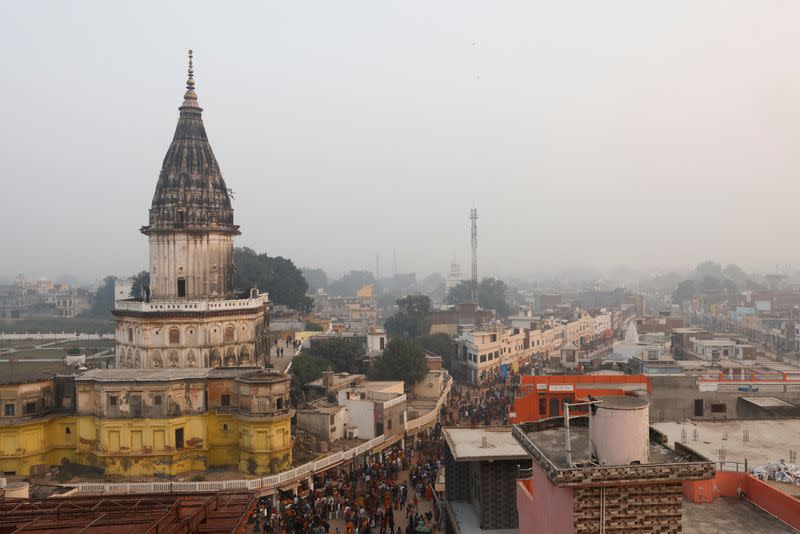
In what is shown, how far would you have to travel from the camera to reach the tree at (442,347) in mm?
58438

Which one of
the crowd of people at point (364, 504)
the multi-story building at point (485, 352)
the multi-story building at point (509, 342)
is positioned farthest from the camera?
the multi-story building at point (509, 342)

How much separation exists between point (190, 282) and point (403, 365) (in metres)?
14.1

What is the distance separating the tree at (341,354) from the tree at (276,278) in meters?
25.9

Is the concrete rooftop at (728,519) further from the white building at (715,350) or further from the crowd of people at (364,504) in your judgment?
the white building at (715,350)

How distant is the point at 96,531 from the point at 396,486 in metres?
15.9

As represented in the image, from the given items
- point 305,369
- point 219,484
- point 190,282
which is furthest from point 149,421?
point 305,369

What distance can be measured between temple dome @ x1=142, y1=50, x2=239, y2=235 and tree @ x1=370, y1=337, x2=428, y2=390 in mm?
12447

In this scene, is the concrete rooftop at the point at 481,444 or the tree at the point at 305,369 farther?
the tree at the point at 305,369

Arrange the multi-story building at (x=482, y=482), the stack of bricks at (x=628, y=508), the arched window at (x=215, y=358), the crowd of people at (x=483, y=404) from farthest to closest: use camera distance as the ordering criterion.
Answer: the crowd of people at (x=483, y=404) < the arched window at (x=215, y=358) < the multi-story building at (x=482, y=482) < the stack of bricks at (x=628, y=508)

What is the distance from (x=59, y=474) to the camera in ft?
91.0

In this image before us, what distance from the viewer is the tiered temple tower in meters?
35.9

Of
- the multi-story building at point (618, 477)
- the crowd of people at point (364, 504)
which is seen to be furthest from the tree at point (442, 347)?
the multi-story building at point (618, 477)

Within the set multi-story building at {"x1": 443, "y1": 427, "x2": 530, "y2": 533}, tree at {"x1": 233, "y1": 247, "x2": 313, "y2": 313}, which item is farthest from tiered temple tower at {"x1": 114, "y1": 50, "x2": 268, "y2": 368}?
tree at {"x1": 233, "y1": 247, "x2": 313, "y2": 313}

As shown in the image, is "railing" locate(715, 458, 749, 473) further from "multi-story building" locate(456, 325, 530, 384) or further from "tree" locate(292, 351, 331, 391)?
"multi-story building" locate(456, 325, 530, 384)
